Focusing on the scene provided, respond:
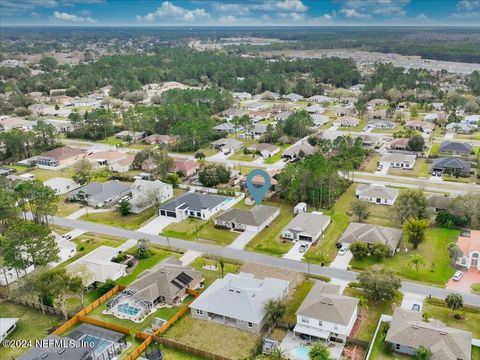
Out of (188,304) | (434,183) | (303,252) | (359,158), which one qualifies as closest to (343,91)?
(359,158)

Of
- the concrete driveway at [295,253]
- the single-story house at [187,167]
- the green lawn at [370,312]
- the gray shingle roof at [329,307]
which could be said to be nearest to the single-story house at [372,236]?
the concrete driveway at [295,253]

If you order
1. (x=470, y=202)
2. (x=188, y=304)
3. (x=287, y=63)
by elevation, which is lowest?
(x=188, y=304)

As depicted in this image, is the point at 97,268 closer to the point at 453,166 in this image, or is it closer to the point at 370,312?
the point at 370,312

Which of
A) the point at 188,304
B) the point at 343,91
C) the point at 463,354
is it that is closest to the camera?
the point at 463,354

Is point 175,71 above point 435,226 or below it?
above

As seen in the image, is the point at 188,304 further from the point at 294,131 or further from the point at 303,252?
the point at 294,131

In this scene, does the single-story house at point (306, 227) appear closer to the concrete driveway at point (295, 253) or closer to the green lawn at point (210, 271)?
the concrete driveway at point (295, 253)
